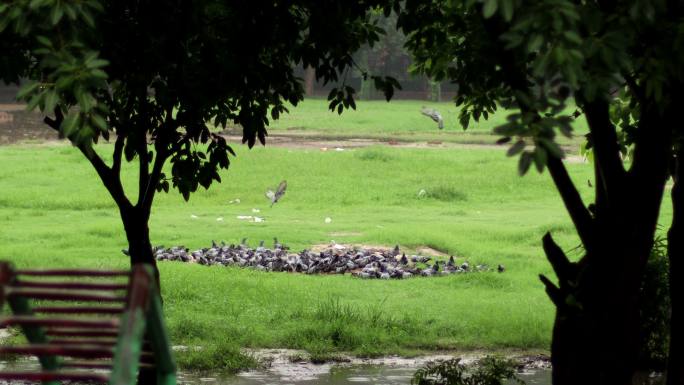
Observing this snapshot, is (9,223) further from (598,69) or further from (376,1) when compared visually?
(598,69)

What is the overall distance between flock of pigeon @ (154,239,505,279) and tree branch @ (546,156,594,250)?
8.09m

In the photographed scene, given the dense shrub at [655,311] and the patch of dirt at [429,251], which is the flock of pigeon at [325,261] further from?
the dense shrub at [655,311]

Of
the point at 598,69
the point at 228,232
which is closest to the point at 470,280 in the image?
the point at 228,232

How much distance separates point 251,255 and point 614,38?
440 inches

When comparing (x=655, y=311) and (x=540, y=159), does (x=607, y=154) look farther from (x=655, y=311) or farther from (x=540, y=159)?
(x=655, y=311)

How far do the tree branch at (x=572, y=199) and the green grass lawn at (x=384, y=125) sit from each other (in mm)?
26122

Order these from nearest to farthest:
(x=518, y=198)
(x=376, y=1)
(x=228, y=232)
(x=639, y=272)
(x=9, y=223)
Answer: (x=639, y=272)
(x=376, y=1)
(x=228, y=232)
(x=9, y=223)
(x=518, y=198)

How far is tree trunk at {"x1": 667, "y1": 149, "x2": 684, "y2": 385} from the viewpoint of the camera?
8398 millimetres

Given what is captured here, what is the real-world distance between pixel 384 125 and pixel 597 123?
3477 centimetres

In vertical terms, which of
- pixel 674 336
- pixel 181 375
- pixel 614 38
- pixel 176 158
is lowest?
pixel 181 375

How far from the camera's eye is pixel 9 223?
20.1 meters

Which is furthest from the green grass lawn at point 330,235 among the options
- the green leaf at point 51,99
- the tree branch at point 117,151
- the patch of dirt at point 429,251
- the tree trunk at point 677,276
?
the green leaf at point 51,99

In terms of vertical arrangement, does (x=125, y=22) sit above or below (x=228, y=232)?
above

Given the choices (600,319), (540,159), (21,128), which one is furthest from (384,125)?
(540,159)
